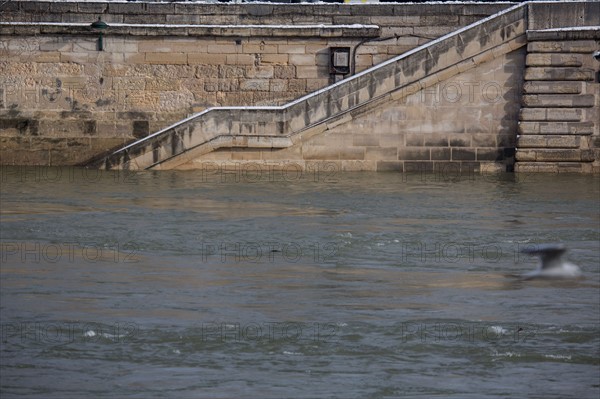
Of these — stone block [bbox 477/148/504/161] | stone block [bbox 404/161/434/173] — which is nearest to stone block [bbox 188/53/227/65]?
stone block [bbox 404/161/434/173]

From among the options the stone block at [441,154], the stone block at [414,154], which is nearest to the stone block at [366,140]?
the stone block at [414,154]

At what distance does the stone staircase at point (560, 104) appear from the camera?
918 inches

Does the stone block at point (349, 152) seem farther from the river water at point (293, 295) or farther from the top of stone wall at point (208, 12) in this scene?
the river water at point (293, 295)

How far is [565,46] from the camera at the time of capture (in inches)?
918

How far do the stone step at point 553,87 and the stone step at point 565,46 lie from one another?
0.49m

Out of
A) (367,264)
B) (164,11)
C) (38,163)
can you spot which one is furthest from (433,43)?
(367,264)

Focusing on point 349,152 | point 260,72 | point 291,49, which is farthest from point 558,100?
point 260,72

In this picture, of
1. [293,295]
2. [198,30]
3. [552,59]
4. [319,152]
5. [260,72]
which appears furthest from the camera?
[260,72]

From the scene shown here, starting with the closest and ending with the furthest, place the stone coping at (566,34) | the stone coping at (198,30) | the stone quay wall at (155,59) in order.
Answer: the stone coping at (566,34), the stone coping at (198,30), the stone quay wall at (155,59)

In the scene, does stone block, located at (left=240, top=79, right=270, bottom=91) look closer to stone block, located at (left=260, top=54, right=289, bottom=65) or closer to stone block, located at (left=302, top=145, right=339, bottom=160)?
stone block, located at (left=260, top=54, right=289, bottom=65)

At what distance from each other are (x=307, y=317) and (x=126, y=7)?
13400mm

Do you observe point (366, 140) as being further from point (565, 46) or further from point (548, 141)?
point (565, 46)

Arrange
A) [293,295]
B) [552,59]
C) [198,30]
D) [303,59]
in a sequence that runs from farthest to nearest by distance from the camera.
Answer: [303,59] → [198,30] → [552,59] → [293,295]

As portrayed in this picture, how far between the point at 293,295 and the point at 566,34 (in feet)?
37.6
